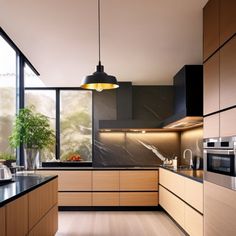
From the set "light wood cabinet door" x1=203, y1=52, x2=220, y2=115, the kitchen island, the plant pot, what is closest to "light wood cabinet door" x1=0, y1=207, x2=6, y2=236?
the kitchen island

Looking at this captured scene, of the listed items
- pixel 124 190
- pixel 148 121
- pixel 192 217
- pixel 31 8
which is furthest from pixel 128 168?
pixel 31 8

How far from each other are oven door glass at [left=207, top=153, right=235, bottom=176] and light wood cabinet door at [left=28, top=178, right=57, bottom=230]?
5.12 ft

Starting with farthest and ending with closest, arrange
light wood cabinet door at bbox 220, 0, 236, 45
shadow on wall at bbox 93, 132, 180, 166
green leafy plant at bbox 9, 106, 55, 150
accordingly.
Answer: shadow on wall at bbox 93, 132, 180, 166 → green leafy plant at bbox 9, 106, 55, 150 → light wood cabinet door at bbox 220, 0, 236, 45

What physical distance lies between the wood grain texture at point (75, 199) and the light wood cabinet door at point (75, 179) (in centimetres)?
10

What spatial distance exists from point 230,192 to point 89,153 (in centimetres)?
497

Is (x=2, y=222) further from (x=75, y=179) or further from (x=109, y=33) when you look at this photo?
(x=75, y=179)

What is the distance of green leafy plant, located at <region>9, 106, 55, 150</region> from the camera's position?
5.02 meters

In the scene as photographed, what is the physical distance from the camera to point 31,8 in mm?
3479

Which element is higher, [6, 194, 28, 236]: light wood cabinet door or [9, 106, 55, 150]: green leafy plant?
[9, 106, 55, 150]: green leafy plant

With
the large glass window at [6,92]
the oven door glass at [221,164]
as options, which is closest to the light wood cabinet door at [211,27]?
the oven door glass at [221,164]

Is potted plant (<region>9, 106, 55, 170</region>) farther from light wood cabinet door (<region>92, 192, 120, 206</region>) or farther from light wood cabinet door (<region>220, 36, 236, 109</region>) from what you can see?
light wood cabinet door (<region>220, 36, 236, 109</region>)

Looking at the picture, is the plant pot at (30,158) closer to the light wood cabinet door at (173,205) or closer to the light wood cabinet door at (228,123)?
the light wood cabinet door at (173,205)

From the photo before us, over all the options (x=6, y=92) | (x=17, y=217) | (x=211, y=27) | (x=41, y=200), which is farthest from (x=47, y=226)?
(x=211, y=27)

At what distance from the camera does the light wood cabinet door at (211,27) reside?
3.10 m
